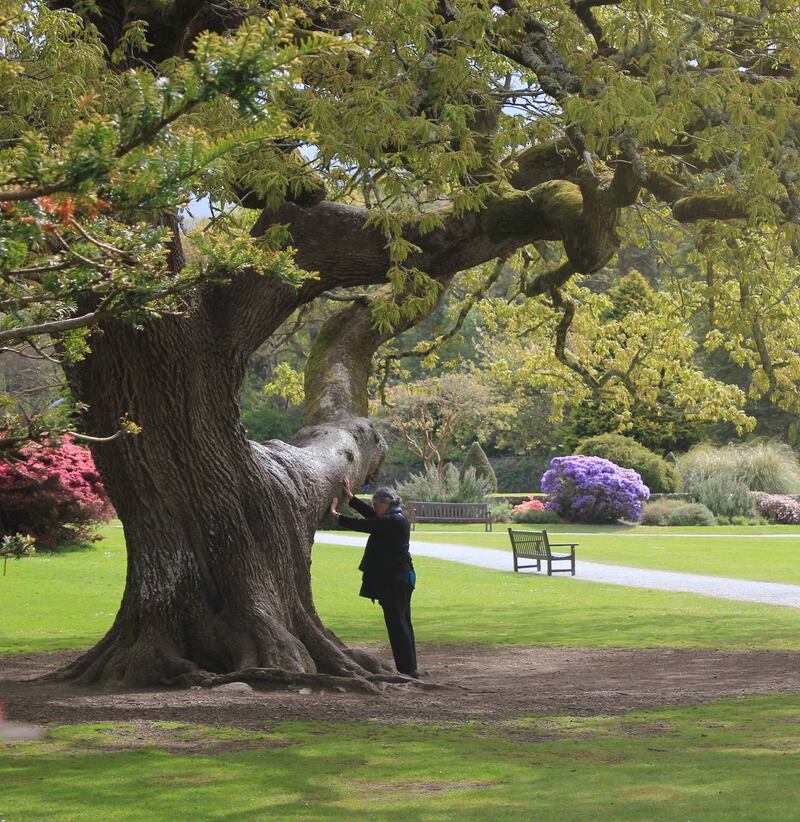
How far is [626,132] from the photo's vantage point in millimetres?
10180

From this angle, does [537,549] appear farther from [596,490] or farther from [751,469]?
[751,469]

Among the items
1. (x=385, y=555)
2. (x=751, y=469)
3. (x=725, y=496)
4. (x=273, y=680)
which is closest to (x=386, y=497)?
(x=385, y=555)

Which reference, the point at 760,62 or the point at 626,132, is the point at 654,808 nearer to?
the point at 626,132

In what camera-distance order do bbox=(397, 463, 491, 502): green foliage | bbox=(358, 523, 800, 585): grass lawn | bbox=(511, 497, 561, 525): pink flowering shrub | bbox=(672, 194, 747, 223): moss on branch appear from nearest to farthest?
bbox=(672, 194, 747, 223): moss on branch → bbox=(358, 523, 800, 585): grass lawn → bbox=(511, 497, 561, 525): pink flowering shrub → bbox=(397, 463, 491, 502): green foliage

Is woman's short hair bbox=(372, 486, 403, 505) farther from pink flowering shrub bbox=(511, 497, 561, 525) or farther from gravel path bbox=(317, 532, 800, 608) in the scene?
pink flowering shrub bbox=(511, 497, 561, 525)

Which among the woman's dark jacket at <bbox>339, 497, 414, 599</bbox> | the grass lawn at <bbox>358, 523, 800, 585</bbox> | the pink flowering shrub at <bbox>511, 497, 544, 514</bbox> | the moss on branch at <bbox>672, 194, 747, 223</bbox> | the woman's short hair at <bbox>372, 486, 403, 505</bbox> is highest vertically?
the moss on branch at <bbox>672, 194, 747, 223</bbox>

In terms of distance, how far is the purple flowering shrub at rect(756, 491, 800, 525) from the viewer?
41.3 metres

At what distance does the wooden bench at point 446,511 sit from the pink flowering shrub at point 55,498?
15436 mm

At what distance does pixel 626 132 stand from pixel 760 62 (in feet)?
10.3

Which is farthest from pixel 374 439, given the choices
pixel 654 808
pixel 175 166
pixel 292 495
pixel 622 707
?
pixel 175 166

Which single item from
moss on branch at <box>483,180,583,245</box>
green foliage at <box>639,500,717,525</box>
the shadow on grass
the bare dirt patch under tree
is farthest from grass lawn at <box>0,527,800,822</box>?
green foliage at <box>639,500,717,525</box>

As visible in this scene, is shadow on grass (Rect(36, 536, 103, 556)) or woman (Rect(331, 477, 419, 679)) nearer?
woman (Rect(331, 477, 419, 679))

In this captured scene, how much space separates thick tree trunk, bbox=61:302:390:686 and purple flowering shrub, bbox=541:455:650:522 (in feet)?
94.5

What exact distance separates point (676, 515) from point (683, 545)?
9.18m
